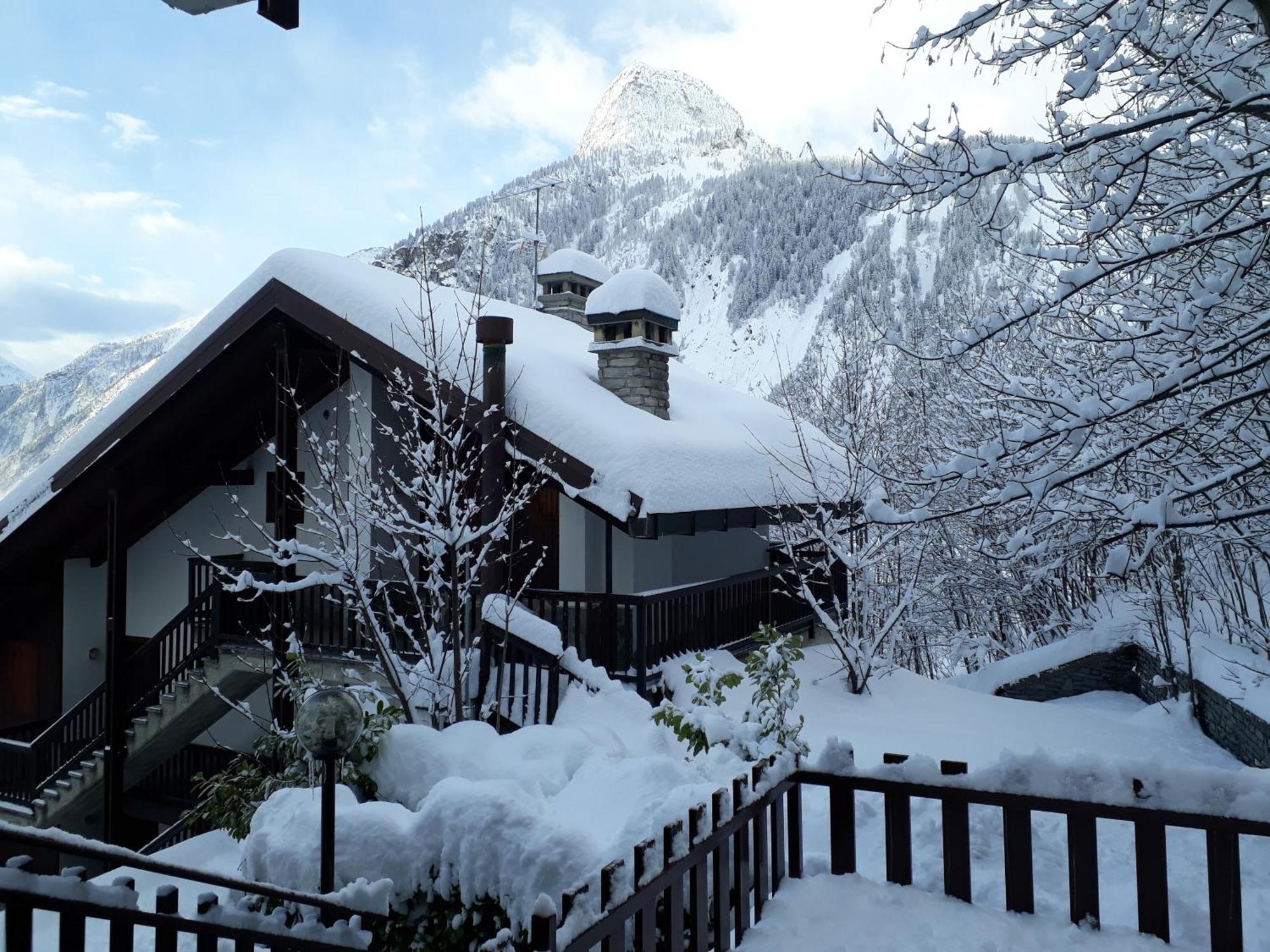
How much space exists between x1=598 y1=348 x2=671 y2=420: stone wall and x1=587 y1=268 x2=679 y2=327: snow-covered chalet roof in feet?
1.92

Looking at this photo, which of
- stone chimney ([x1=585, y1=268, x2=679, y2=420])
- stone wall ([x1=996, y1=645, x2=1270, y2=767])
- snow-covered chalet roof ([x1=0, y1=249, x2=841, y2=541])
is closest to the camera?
snow-covered chalet roof ([x1=0, y1=249, x2=841, y2=541])

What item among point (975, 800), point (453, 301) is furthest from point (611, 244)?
point (975, 800)

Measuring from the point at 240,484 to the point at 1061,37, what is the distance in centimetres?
1310

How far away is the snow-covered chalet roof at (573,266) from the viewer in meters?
19.7

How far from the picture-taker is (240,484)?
46.8ft

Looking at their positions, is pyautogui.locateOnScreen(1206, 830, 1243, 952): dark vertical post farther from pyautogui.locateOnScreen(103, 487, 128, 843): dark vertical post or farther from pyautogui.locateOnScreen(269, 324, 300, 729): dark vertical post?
pyautogui.locateOnScreen(103, 487, 128, 843): dark vertical post

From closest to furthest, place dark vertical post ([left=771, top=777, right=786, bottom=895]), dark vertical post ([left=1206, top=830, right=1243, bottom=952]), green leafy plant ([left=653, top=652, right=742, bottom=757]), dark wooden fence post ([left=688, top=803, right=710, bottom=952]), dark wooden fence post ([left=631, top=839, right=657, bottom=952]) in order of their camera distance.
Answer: dark wooden fence post ([left=631, top=839, right=657, bottom=952]) → dark wooden fence post ([left=688, top=803, right=710, bottom=952]) → dark vertical post ([left=1206, top=830, right=1243, bottom=952]) → dark vertical post ([left=771, top=777, right=786, bottom=895]) → green leafy plant ([left=653, top=652, right=742, bottom=757])

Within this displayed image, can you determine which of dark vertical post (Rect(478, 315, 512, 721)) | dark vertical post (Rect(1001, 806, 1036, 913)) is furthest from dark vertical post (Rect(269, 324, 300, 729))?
dark vertical post (Rect(1001, 806, 1036, 913))

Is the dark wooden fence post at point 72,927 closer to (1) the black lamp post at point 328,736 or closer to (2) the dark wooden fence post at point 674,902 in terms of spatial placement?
(1) the black lamp post at point 328,736

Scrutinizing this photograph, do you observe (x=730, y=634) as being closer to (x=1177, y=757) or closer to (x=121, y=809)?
(x=1177, y=757)

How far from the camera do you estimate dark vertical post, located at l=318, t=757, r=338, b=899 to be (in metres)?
3.50

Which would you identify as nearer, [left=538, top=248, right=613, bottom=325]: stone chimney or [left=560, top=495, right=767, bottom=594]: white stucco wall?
[left=560, top=495, right=767, bottom=594]: white stucco wall

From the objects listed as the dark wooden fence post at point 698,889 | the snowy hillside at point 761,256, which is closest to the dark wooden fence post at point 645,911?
the dark wooden fence post at point 698,889

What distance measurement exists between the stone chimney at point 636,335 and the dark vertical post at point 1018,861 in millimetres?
8852
